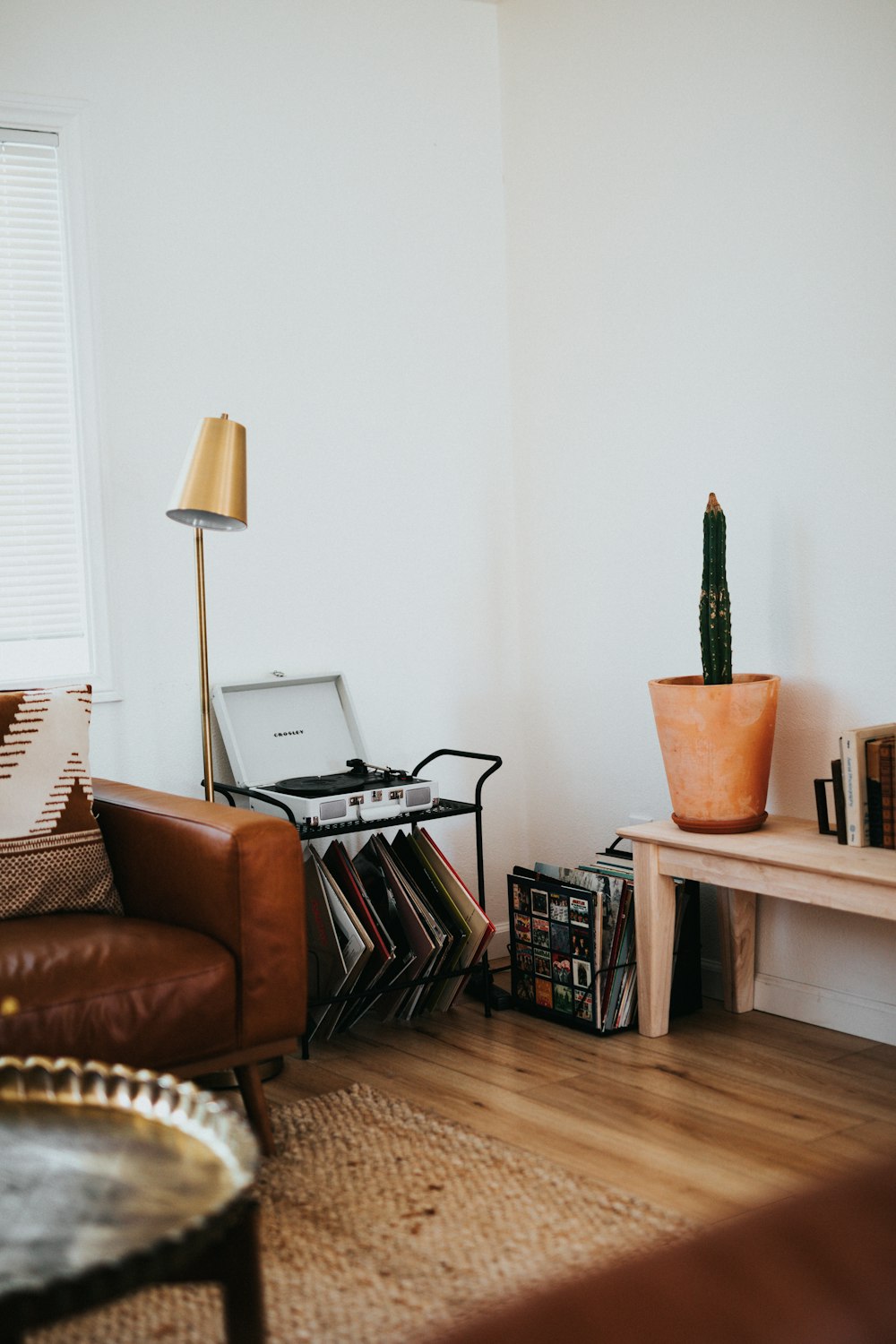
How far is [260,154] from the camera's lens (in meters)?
3.26

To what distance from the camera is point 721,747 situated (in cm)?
268

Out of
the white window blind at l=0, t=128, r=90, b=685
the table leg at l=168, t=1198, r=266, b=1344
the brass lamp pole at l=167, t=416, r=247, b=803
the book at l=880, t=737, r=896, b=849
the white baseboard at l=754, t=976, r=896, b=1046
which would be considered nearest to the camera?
the table leg at l=168, t=1198, r=266, b=1344

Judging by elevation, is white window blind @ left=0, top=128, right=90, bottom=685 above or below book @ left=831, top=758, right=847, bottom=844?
above

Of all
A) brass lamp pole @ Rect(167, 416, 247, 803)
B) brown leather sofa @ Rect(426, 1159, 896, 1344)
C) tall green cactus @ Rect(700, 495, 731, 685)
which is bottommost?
brown leather sofa @ Rect(426, 1159, 896, 1344)

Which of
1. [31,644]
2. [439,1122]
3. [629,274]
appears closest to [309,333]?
[629,274]

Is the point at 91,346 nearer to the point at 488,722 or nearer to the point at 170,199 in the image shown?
the point at 170,199

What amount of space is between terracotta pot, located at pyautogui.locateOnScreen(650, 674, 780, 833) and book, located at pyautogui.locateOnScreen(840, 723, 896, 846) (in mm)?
213

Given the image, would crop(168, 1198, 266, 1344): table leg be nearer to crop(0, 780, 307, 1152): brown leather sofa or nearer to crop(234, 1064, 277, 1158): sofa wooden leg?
crop(0, 780, 307, 1152): brown leather sofa

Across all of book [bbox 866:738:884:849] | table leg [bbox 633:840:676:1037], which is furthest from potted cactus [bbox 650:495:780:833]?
book [bbox 866:738:884:849]

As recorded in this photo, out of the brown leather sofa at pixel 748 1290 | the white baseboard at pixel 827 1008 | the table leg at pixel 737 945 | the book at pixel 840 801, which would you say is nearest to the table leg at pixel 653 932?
the table leg at pixel 737 945

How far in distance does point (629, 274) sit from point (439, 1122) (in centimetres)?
213

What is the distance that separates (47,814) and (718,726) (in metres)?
1.38

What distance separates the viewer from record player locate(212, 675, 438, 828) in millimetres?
2861

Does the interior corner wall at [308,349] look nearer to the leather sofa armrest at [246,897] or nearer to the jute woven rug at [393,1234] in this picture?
the leather sofa armrest at [246,897]
